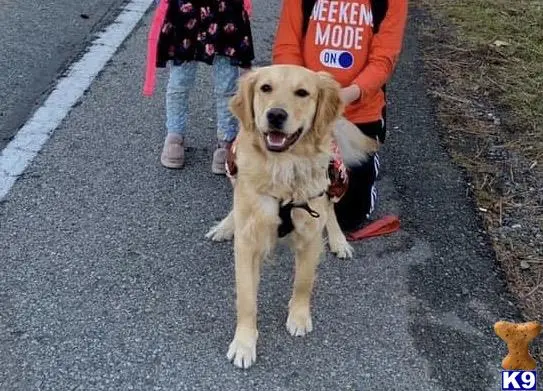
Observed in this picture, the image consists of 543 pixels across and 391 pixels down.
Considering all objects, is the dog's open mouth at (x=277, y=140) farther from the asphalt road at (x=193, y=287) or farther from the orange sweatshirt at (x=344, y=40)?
the orange sweatshirt at (x=344, y=40)

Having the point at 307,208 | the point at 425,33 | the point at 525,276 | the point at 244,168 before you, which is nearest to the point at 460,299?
the point at 525,276

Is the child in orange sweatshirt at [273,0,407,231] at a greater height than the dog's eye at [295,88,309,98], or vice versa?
the dog's eye at [295,88,309,98]

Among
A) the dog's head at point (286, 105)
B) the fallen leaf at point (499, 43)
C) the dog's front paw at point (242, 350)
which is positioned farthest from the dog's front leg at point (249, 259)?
the fallen leaf at point (499, 43)

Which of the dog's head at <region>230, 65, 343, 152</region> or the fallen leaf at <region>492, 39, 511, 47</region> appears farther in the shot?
the fallen leaf at <region>492, 39, 511, 47</region>

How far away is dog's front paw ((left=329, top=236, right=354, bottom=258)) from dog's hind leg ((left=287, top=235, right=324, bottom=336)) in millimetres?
496

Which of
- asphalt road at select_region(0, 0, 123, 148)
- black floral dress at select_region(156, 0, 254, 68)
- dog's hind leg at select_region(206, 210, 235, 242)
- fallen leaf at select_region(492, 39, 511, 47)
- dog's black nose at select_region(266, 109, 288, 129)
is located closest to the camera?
dog's black nose at select_region(266, 109, 288, 129)

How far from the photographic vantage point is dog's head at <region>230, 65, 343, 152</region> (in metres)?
2.78

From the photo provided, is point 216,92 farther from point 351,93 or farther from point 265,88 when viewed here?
point 265,88

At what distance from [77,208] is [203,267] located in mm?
778

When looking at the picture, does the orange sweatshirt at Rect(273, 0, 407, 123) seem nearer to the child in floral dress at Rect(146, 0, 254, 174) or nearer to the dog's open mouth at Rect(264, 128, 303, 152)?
the child in floral dress at Rect(146, 0, 254, 174)

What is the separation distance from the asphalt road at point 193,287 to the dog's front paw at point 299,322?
4cm

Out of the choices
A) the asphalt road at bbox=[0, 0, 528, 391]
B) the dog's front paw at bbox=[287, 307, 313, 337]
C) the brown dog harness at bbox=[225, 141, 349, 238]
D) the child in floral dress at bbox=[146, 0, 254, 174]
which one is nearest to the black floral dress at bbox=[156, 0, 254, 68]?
the child in floral dress at bbox=[146, 0, 254, 174]

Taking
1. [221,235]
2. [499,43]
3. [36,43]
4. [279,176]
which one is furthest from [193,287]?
[499,43]

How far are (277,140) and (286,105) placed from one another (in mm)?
134
